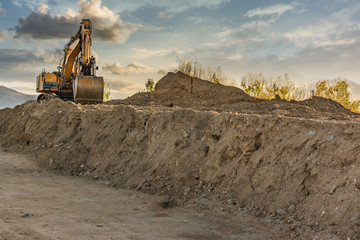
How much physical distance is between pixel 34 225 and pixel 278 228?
3.64 m

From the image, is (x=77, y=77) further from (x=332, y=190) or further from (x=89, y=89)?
(x=332, y=190)

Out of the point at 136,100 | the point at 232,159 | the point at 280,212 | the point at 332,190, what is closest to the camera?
the point at 332,190

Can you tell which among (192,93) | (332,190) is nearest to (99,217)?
(332,190)

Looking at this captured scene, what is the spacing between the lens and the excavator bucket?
53.1 feet

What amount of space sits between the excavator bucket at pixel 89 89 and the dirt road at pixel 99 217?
7516mm

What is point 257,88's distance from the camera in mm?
20594

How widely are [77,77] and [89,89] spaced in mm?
689

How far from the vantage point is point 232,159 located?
772 centimetres

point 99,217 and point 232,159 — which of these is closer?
point 99,217

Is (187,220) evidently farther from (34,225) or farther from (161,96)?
(161,96)

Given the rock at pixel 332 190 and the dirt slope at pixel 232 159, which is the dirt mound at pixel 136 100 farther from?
the rock at pixel 332 190

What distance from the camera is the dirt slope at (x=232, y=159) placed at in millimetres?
5941

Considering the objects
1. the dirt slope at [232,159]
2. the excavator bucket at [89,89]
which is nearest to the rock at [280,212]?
the dirt slope at [232,159]

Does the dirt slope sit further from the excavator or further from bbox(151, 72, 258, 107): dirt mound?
bbox(151, 72, 258, 107): dirt mound
